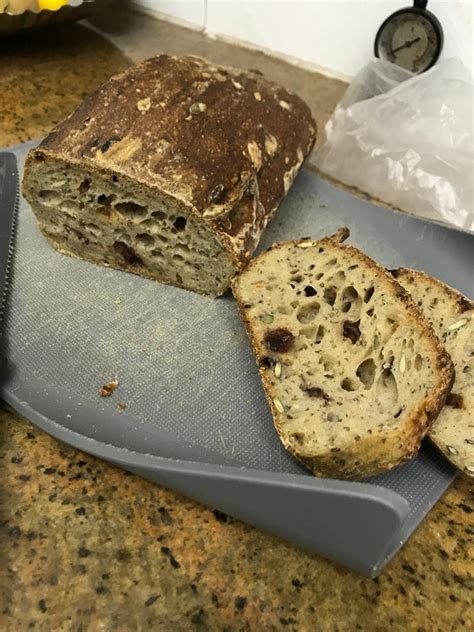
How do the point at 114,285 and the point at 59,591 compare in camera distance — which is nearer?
the point at 59,591

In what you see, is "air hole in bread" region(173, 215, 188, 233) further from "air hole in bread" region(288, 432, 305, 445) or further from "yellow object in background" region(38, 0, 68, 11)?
"yellow object in background" region(38, 0, 68, 11)

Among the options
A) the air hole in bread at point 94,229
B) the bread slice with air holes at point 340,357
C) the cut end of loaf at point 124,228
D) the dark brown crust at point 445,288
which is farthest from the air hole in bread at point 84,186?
the dark brown crust at point 445,288

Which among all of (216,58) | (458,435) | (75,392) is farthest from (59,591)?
(216,58)

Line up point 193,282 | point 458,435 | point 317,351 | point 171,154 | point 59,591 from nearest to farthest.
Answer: point 59,591 → point 458,435 → point 317,351 → point 171,154 → point 193,282

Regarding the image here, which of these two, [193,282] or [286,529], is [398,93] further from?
[286,529]

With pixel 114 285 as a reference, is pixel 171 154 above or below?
above

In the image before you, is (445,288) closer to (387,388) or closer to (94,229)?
(387,388)

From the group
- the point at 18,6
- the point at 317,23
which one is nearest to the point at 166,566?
the point at 18,6

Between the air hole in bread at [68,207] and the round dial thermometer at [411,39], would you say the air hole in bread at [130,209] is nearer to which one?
the air hole in bread at [68,207]
